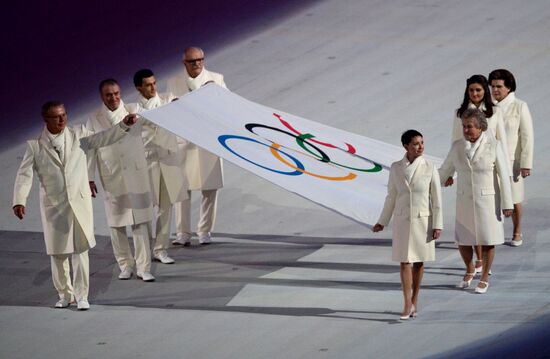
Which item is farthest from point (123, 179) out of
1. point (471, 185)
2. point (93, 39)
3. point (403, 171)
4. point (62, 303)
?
point (93, 39)

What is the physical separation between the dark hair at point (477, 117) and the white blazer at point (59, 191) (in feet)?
7.87

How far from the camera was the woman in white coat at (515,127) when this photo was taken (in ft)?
32.2

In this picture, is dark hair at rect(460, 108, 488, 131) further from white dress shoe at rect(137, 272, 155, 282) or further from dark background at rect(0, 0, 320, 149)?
dark background at rect(0, 0, 320, 149)

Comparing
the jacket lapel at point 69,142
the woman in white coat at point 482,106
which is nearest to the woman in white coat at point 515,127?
the woman in white coat at point 482,106

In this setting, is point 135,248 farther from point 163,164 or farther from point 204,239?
point 204,239

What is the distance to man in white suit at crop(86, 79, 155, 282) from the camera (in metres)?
9.45

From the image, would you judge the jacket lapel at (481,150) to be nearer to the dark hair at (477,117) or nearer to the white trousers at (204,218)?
the dark hair at (477,117)

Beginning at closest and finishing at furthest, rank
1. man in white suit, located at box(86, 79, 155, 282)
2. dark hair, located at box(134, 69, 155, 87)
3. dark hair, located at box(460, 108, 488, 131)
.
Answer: dark hair, located at box(460, 108, 488, 131)
man in white suit, located at box(86, 79, 155, 282)
dark hair, located at box(134, 69, 155, 87)

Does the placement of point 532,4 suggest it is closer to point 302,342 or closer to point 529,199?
point 529,199

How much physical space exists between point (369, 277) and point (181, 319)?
4.51ft

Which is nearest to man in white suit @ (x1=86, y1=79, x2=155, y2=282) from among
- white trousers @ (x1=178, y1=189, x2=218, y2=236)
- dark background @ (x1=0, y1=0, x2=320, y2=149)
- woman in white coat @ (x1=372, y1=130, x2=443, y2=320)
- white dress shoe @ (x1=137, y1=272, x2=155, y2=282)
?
white dress shoe @ (x1=137, y1=272, x2=155, y2=282)

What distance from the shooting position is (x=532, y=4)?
564 inches

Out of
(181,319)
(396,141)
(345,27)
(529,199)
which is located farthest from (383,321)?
(345,27)

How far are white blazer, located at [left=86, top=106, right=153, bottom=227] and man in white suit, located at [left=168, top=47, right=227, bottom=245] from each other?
812 mm
